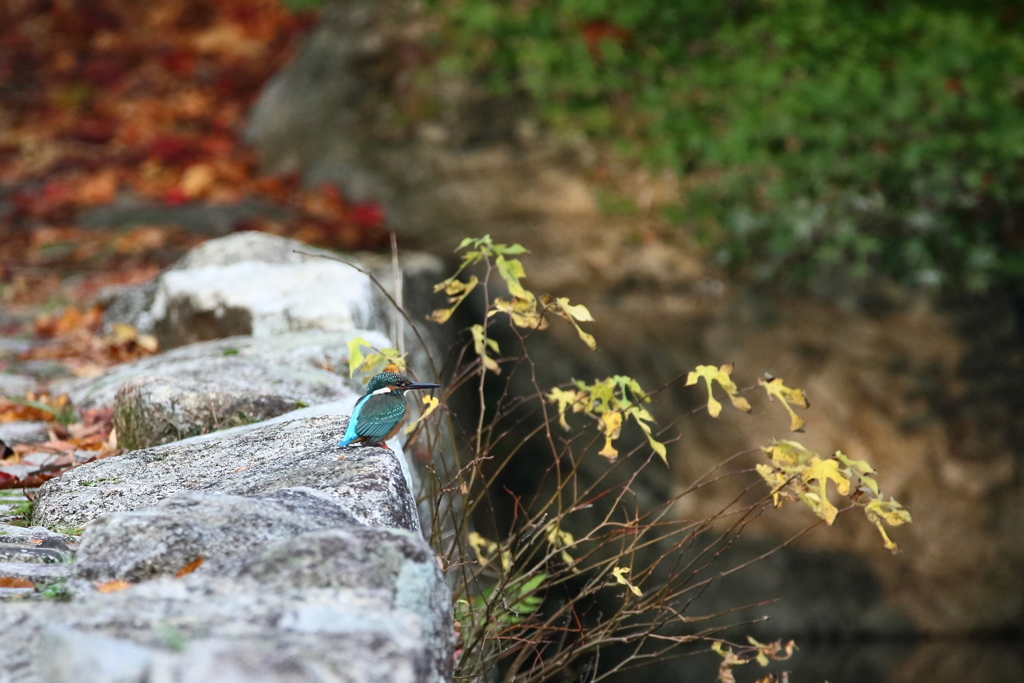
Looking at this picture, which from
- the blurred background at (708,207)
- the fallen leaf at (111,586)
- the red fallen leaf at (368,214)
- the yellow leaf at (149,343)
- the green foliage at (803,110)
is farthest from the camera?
the red fallen leaf at (368,214)

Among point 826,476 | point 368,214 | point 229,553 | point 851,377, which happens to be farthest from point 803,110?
point 229,553

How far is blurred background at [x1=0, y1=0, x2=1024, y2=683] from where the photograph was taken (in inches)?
233

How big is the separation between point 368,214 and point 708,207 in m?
2.49

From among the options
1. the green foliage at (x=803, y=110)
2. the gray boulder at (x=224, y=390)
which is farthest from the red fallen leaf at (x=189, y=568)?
the green foliage at (x=803, y=110)

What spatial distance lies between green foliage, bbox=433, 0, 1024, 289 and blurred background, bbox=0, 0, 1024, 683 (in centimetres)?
2

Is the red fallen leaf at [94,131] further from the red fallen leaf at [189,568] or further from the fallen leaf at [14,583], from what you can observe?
the red fallen leaf at [189,568]

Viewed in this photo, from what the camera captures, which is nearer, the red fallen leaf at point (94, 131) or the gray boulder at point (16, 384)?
the gray boulder at point (16, 384)

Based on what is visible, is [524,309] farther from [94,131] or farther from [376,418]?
[94,131]

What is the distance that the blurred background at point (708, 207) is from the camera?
5.92 m

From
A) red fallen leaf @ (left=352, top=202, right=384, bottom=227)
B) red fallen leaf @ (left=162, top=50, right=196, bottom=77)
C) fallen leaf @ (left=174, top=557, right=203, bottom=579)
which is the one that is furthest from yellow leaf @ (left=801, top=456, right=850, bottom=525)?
red fallen leaf @ (left=162, top=50, right=196, bottom=77)

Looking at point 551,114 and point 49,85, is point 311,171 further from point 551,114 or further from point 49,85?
point 49,85

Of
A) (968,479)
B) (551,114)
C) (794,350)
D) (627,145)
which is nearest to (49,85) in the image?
(551,114)

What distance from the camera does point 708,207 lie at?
22.4ft

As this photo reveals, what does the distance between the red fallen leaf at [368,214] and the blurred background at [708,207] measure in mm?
22
